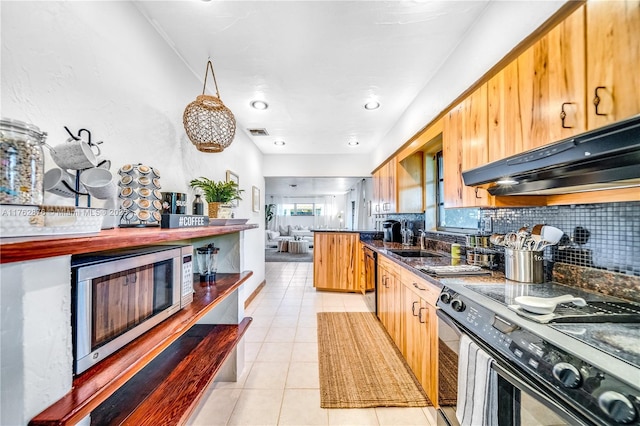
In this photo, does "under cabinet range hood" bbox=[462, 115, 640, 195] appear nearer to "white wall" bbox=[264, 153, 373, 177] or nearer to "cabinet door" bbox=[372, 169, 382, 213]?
"cabinet door" bbox=[372, 169, 382, 213]

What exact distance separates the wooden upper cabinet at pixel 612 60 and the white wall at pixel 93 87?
1829 millimetres

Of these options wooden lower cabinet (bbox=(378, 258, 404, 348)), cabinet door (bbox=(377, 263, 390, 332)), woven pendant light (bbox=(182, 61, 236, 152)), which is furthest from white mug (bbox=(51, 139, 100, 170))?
cabinet door (bbox=(377, 263, 390, 332))

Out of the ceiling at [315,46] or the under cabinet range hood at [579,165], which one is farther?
the ceiling at [315,46]

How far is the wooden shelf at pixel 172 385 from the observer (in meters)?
1.11

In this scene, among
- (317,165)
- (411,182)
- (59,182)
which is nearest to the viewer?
(59,182)

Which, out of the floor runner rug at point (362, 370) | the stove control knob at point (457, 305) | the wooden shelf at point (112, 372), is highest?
the stove control knob at point (457, 305)

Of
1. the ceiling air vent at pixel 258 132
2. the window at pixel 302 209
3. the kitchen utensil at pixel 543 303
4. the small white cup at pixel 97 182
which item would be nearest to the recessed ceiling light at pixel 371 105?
the ceiling air vent at pixel 258 132

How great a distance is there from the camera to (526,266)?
1.46 metres

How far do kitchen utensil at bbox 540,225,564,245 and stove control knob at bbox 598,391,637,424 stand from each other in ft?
3.20

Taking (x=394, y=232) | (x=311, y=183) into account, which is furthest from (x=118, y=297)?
(x=311, y=183)

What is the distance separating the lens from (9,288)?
0.53 metres

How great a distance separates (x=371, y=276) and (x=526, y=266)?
8.10 ft

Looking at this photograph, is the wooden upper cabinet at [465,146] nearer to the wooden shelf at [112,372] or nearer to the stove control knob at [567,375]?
the stove control knob at [567,375]

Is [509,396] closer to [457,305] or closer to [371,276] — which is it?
[457,305]
